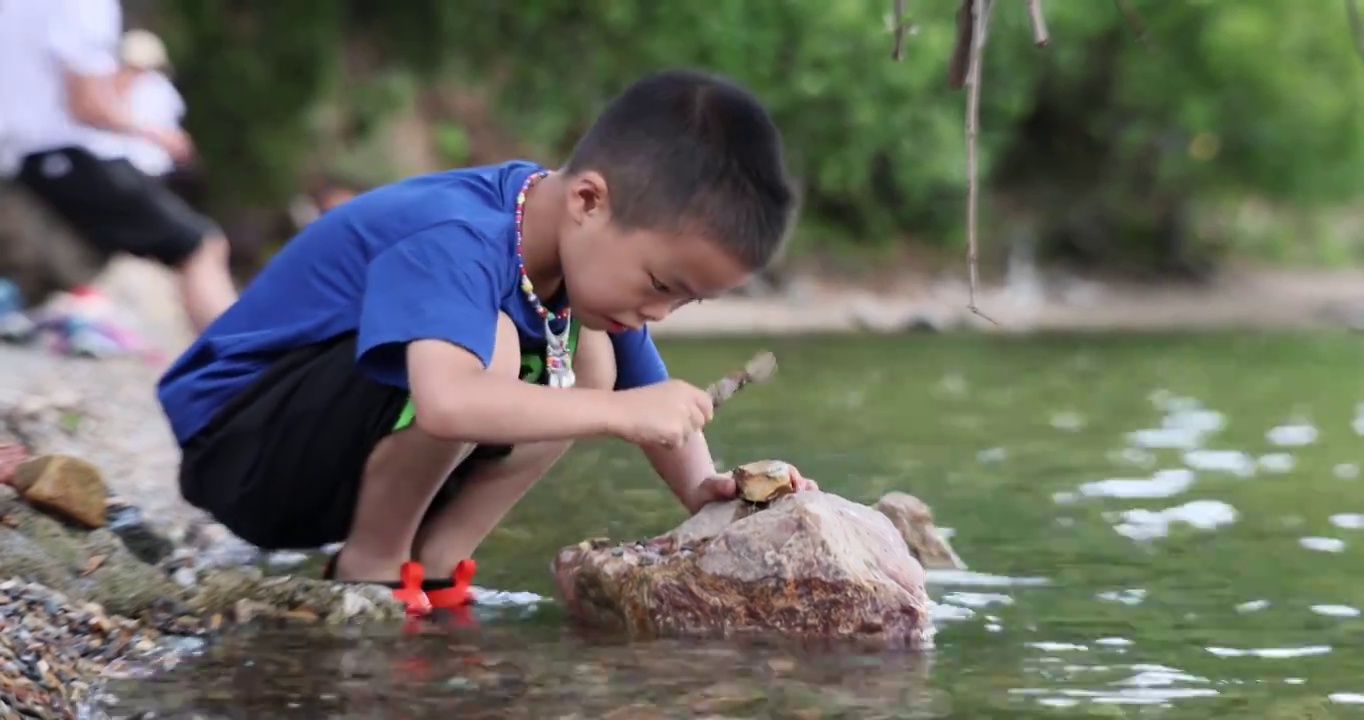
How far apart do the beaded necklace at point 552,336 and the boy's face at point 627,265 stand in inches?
4.4

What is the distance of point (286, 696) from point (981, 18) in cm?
153

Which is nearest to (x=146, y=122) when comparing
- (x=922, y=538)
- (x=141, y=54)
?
(x=141, y=54)

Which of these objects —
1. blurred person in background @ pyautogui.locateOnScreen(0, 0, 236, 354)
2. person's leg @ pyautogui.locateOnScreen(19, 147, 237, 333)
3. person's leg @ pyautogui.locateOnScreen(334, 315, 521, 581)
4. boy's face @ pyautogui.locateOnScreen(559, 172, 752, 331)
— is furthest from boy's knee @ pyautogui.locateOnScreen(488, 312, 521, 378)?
blurred person in background @ pyautogui.locateOnScreen(0, 0, 236, 354)

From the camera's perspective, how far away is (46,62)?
7.07m

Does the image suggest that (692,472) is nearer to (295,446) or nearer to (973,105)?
(295,446)

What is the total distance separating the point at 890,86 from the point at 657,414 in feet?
51.9

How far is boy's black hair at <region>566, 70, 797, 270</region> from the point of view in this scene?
10.0ft

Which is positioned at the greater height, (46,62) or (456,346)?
(46,62)

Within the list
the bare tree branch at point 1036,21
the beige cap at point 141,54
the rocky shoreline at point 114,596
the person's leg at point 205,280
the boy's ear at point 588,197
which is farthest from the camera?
the beige cap at point 141,54

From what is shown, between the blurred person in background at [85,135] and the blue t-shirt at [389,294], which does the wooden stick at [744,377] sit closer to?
the blue t-shirt at [389,294]

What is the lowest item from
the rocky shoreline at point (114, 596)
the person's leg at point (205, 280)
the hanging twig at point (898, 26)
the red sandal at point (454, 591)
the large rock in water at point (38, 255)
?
the rocky shoreline at point (114, 596)

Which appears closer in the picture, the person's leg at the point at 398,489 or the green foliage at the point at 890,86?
the person's leg at the point at 398,489

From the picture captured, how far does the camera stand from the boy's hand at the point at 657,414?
10.1ft

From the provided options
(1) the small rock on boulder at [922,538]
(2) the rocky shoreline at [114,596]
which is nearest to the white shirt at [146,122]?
(2) the rocky shoreline at [114,596]
